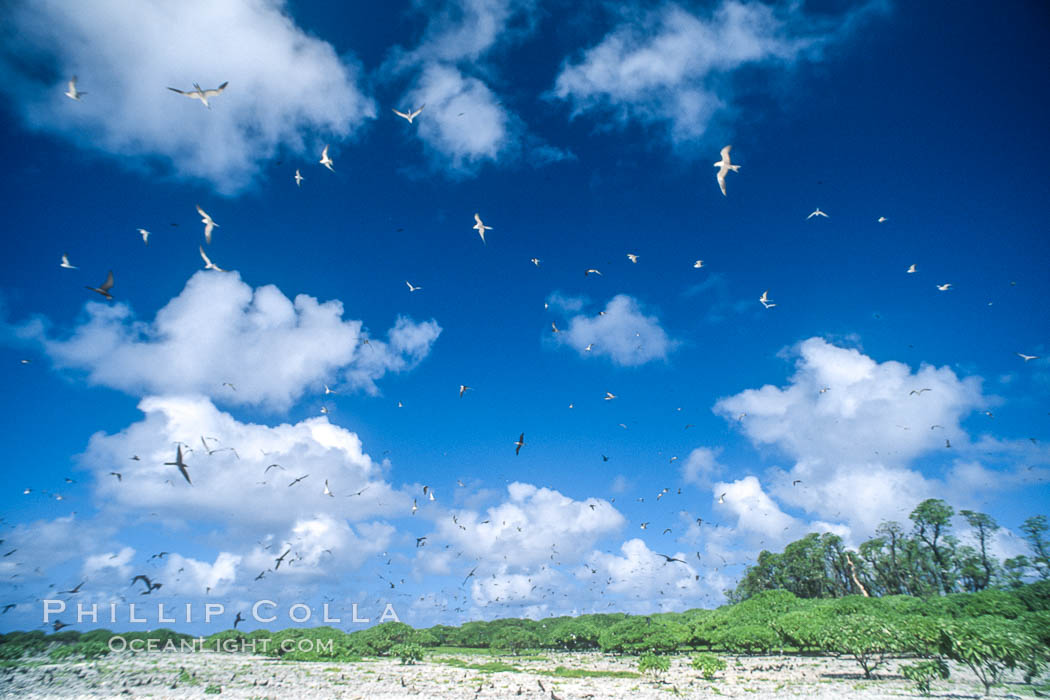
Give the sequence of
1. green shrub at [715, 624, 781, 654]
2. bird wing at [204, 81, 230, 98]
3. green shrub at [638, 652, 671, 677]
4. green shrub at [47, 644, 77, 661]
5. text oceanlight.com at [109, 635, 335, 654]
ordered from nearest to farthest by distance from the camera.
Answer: bird wing at [204, 81, 230, 98]
green shrub at [638, 652, 671, 677]
green shrub at [715, 624, 781, 654]
green shrub at [47, 644, 77, 661]
text oceanlight.com at [109, 635, 335, 654]

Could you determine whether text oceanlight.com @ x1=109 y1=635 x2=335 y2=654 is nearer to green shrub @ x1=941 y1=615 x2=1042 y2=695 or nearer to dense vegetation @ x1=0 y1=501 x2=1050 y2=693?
dense vegetation @ x1=0 y1=501 x2=1050 y2=693

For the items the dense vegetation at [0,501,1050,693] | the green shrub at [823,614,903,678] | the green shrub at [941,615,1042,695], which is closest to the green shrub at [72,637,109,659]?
the dense vegetation at [0,501,1050,693]

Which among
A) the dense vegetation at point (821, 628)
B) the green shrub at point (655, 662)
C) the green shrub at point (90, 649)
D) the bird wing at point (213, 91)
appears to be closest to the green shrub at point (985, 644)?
the dense vegetation at point (821, 628)

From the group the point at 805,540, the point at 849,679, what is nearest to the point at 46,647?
the point at 849,679

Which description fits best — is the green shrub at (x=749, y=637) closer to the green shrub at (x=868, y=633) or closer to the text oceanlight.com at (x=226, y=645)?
the green shrub at (x=868, y=633)

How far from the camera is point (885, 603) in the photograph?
4450 cm

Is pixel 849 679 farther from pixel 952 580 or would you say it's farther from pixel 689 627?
pixel 952 580

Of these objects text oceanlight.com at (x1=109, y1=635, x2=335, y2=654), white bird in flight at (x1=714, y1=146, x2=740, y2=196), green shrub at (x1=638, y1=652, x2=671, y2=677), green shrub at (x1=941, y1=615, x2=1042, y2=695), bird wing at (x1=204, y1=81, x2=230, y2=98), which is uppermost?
bird wing at (x1=204, y1=81, x2=230, y2=98)

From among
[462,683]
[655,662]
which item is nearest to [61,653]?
[462,683]

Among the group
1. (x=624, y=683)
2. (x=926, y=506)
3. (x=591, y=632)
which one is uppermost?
(x=926, y=506)

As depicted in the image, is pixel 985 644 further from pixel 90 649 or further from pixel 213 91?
pixel 90 649

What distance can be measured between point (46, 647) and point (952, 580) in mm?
133544

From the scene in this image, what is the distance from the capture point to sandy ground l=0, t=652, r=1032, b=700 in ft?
104

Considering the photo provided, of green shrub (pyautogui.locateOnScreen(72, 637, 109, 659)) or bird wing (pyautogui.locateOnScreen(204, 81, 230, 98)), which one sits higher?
bird wing (pyautogui.locateOnScreen(204, 81, 230, 98))
